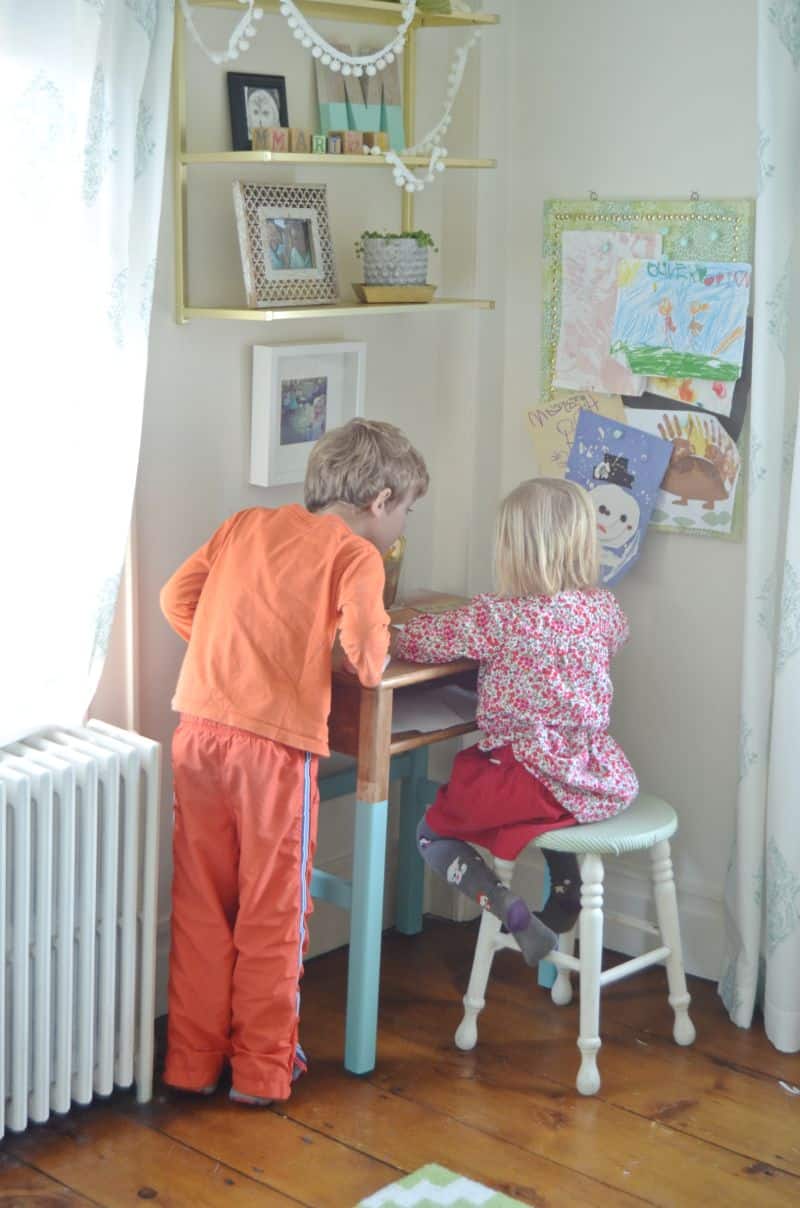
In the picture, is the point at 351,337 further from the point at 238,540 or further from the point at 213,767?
the point at 213,767

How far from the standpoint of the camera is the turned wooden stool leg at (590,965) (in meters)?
2.68

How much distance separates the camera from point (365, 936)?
2.72 metres

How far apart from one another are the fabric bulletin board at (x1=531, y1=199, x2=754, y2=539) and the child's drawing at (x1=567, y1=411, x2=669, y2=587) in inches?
1.3

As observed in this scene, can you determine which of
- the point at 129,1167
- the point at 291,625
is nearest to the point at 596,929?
the point at 291,625

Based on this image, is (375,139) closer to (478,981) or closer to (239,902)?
(239,902)

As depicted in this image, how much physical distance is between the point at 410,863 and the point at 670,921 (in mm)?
724

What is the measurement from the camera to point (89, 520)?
2492 millimetres

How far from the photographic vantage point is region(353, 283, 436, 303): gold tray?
290 cm

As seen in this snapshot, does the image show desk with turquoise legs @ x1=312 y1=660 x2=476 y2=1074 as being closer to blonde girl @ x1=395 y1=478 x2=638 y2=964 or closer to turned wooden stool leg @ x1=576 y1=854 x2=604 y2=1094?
blonde girl @ x1=395 y1=478 x2=638 y2=964

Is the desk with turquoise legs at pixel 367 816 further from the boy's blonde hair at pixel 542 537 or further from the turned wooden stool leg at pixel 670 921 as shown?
the turned wooden stool leg at pixel 670 921

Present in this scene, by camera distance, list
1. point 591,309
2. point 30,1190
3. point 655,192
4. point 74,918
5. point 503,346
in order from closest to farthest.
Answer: point 30,1190 < point 74,918 < point 655,192 < point 591,309 < point 503,346

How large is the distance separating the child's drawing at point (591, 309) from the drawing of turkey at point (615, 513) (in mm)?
162

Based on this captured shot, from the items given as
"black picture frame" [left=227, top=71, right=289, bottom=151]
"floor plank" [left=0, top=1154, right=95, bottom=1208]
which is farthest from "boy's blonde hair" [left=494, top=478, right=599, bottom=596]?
"floor plank" [left=0, top=1154, right=95, bottom=1208]

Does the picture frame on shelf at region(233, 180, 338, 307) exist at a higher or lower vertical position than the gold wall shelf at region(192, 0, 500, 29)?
lower
